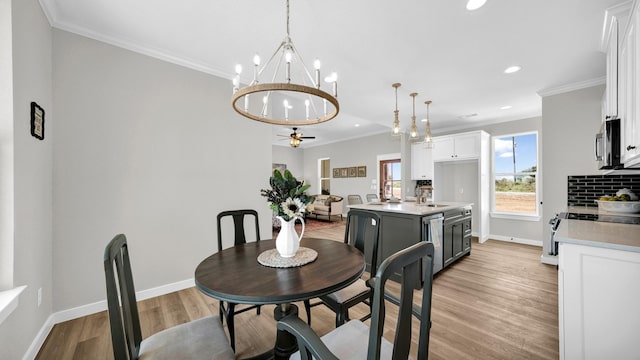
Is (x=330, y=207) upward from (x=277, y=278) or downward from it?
downward

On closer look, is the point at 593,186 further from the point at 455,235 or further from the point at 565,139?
the point at 455,235

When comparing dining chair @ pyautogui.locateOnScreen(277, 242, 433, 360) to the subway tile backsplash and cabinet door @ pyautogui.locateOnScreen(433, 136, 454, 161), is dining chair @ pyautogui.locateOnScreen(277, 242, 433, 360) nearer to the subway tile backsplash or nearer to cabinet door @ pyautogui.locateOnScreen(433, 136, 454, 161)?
the subway tile backsplash

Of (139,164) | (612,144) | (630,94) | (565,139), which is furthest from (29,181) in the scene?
(565,139)

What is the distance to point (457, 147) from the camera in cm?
521

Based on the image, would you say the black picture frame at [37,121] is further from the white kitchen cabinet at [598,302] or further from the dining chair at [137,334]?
the white kitchen cabinet at [598,302]

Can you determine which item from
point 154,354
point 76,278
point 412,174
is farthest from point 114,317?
point 412,174

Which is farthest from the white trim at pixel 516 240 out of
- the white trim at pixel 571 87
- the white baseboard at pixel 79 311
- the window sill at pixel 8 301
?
the window sill at pixel 8 301

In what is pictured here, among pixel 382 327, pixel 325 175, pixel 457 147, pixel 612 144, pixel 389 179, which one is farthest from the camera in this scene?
pixel 325 175

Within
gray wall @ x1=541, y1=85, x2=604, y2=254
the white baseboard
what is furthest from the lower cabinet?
the white baseboard

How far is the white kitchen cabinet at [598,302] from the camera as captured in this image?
1217 millimetres

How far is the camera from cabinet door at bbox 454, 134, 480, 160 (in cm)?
493

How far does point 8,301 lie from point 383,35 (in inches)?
125

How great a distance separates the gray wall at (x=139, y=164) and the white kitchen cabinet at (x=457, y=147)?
4.24 metres

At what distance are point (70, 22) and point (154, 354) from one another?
9.04 ft
